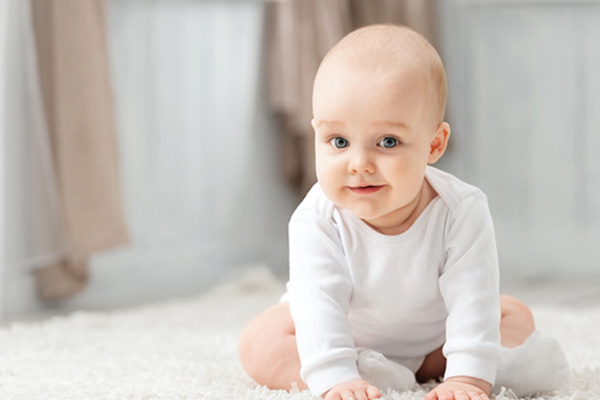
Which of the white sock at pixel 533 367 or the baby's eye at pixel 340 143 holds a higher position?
the baby's eye at pixel 340 143

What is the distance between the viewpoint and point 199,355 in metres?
1.43

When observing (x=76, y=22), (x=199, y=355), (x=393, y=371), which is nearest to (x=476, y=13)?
(x=76, y=22)

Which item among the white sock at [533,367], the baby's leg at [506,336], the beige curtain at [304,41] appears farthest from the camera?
the beige curtain at [304,41]

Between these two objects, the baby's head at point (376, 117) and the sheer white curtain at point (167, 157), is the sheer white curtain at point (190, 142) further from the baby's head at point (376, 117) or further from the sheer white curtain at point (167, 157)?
the baby's head at point (376, 117)

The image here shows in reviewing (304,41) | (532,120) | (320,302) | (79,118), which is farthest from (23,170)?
(532,120)

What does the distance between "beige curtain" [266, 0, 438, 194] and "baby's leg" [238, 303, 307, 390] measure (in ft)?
4.61

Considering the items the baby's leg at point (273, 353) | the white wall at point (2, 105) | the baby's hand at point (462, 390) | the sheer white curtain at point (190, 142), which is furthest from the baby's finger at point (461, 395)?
the sheer white curtain at point (190, 142)

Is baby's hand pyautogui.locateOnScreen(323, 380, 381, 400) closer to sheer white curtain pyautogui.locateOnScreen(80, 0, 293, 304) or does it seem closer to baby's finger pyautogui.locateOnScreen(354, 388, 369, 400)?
baby's finger pyautogui.locateOnScreen(354, 388, 369, 400)

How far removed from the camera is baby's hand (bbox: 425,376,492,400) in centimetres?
96

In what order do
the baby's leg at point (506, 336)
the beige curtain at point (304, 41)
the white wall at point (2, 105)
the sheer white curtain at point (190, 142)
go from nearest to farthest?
the baby's leg at point (506, 336) → the white wall at point (2, 105) → the sheer white curtain at point (190, 142) → the beige curtain at point (304, 41)

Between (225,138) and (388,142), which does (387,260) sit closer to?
(388,142)

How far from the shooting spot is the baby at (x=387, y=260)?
1.00 metres

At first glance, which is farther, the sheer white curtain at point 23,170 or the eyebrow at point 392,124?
the sheer white curtain at point 23,170

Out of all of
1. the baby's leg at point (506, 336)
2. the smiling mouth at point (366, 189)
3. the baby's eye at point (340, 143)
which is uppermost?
the baby's eye at point (340, 143)
